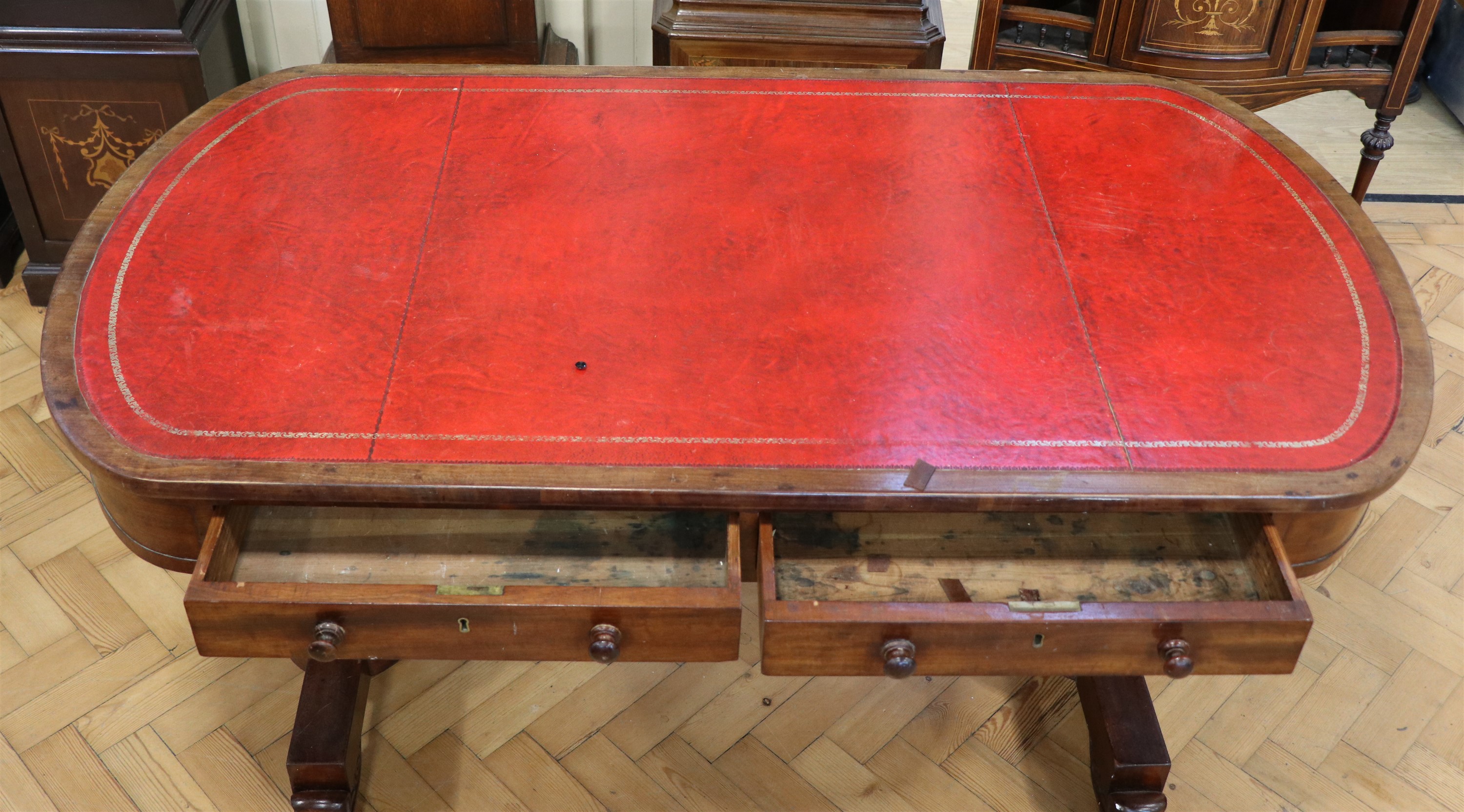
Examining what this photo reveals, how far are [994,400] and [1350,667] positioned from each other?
1.06 meters

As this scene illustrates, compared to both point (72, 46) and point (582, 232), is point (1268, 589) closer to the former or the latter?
point (582, 232)

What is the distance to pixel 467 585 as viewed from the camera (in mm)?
1402

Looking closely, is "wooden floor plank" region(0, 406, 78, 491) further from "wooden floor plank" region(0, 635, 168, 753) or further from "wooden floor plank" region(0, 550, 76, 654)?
"wooden floor plank" region(0, 635, 168, 753)

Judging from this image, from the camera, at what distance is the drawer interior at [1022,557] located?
144 centimetres

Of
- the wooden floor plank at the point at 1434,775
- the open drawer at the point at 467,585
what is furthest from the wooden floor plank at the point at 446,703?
the wooden floor plank at the point at 1434,775

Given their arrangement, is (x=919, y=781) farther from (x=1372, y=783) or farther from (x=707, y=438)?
(x=707, y=438)

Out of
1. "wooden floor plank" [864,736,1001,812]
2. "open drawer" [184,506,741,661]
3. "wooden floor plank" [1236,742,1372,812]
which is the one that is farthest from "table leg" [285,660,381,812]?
"wooden floor plank" [1236,742,1372,812]

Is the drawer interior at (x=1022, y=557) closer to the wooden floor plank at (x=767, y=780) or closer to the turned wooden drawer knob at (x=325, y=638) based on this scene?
the turned wooden drawer knob at (x=325, y=638)

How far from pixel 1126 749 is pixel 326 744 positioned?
1143 millimetres

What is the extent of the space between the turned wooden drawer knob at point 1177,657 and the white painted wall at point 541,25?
74.5 inches

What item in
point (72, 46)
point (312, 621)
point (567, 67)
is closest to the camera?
point (312, 621)

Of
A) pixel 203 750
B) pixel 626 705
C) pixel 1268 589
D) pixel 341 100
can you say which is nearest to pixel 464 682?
pixel 626 705

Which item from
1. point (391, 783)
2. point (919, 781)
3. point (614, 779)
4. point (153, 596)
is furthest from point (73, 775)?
point (919, 781)

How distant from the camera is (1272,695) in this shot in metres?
2.04
